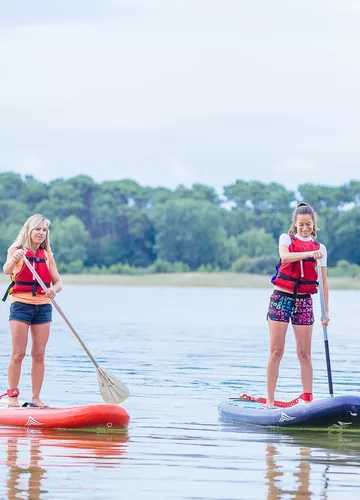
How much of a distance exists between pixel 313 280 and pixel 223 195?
319 ft

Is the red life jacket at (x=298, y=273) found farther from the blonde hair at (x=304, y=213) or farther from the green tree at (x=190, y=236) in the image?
the green tree at (x=190, y=236)

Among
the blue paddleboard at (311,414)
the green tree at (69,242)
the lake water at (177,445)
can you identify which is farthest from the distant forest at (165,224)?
the blue paddleboard at (311,414)

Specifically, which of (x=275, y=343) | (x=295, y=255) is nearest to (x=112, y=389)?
(x=275, y=343)

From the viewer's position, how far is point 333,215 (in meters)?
91.5

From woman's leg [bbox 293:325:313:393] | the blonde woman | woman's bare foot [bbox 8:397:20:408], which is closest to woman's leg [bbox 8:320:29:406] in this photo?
the blonde woman

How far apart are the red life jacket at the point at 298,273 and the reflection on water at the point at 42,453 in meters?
1.76

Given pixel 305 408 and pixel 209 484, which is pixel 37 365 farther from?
pixel 209 484

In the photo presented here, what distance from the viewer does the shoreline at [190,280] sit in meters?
81.8

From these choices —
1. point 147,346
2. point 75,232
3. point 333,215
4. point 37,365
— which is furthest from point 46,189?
point 37,365

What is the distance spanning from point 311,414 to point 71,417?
74.0 inches

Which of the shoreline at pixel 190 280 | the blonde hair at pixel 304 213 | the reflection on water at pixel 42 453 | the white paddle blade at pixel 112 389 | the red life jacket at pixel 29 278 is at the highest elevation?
the blonde hair at pixel 304 213

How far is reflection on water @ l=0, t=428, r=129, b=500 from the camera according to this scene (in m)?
7.41

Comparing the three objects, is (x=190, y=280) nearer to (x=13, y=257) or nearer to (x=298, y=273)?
(x=298, y=273)

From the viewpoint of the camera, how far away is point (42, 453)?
862 centimetres
